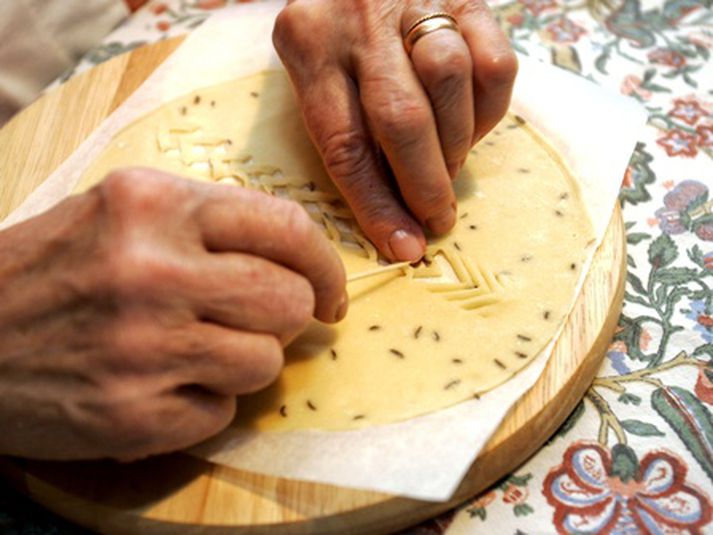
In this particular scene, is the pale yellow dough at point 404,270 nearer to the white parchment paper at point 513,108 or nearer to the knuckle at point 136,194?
the white parchment paper at point 513,108

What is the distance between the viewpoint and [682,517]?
1.15 m

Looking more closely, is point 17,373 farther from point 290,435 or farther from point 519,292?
point 519,292

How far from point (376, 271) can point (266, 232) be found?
1.10 ft

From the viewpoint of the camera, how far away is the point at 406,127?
129 cm

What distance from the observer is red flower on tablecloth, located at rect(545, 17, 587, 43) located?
6.80 feet

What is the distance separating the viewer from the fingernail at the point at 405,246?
1388 millimetres

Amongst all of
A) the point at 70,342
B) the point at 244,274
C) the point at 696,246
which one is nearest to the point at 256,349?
the point at 244,274

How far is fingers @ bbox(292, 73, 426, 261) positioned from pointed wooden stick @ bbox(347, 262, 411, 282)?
19 mm

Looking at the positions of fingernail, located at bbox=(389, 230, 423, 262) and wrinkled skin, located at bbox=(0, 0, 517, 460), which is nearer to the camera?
wrinkled skin, located at bbox=(0, 0, 517, 460)

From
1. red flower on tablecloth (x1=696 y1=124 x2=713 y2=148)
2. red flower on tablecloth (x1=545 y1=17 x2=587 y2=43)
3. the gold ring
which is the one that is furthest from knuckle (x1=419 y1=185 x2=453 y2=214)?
red flower on tablecloth (x1=545 y1=17 x2=587 y2=43)

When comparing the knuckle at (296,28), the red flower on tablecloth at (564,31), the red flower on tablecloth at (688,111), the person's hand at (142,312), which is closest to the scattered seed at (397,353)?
the person's hand at (142,312)

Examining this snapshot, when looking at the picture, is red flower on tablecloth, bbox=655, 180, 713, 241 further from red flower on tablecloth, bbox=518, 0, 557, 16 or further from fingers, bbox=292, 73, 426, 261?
red flower on tablecloth, bbox=518, 0, 557, 16

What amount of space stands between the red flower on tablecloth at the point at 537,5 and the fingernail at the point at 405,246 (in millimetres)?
1068

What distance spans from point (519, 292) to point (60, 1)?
1.36 meters
